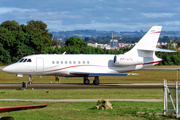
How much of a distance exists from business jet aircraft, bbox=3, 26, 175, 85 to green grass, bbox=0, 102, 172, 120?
15801 mm

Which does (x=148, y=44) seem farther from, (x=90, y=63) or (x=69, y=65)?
(x=69, y=65)

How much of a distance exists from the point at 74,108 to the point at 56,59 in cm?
1849

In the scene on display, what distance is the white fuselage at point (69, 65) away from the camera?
3812 cm

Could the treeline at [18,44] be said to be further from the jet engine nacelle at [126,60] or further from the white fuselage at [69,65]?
the jet engine nacelle at [126,60]

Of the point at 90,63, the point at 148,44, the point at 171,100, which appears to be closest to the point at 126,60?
the point at 148,44

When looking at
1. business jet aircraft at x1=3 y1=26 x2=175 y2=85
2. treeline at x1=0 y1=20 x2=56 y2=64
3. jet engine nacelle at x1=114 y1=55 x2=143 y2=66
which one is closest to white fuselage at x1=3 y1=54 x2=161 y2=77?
business jet aircraft at x1=3 y1=26 x2=175 y2=85

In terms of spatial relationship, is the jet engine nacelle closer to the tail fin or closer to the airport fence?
the tail fin

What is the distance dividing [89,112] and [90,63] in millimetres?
19922

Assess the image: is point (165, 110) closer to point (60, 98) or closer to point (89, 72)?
point (60, 98)

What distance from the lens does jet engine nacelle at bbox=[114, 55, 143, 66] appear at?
3844 cm

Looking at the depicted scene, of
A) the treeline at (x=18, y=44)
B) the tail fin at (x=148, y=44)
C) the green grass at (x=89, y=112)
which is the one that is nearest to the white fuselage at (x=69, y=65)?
the tail fin at (x=148, y=44)

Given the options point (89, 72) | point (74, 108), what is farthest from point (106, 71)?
point (74, 108)

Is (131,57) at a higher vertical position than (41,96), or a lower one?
higher

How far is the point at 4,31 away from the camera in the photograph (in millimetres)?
88688
